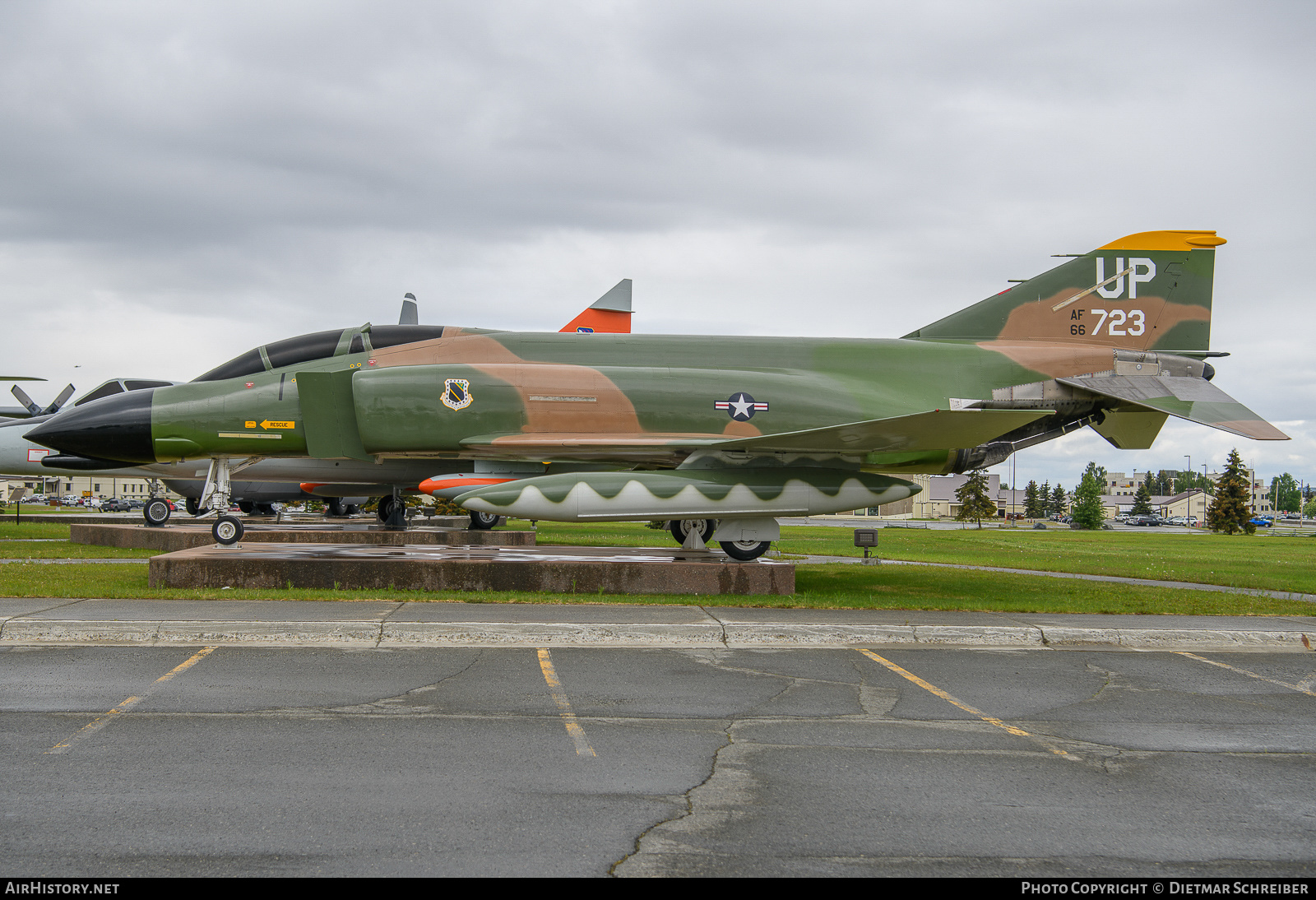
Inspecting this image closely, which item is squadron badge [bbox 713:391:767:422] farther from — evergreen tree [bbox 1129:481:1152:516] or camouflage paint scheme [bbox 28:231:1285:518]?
evergreen tree [bbox 1129:481:1152:516]

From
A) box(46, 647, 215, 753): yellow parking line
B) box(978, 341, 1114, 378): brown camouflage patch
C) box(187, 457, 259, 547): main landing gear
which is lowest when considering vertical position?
box(46, 647, 215, 753): yellow parking line

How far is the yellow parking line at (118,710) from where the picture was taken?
15.1 feet

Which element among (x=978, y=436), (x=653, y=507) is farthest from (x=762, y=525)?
(x=978, y=436)

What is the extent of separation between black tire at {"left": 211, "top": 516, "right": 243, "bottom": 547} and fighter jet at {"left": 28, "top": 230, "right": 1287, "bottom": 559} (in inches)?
1.7

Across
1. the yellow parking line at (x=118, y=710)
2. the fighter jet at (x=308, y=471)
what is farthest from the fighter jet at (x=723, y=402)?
the yellow parking line at (x=118, y=710)

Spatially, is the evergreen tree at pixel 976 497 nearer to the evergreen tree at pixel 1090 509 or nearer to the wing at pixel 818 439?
the evergreen tree at pixel 1090 509

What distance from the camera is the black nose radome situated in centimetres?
1238

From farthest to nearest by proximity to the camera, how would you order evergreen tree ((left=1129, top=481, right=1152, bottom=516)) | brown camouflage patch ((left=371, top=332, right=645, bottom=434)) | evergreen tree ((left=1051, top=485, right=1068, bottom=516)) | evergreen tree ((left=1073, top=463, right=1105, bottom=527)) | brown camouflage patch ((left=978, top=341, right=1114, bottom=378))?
evergreen tree ((left=1051, top=485, right=1068, bottom=516)) → evergreen tree ((left=1129, top=481, right=1152, bottom=516)) → evergreen tree ((left=1073, top=463, right=1105, bottom=527)) → brown camouflage patch ((left=978, top=341, right=1114, bottom=378)) → brown camouflage patch ((left=371, top=332, right=645, bottom=434))

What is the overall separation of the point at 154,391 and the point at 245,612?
6283mm

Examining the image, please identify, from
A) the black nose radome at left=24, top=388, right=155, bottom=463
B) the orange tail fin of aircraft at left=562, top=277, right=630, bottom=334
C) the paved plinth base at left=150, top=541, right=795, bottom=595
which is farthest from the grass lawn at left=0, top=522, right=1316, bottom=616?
the orange tail fin of aircraft at left=562, top=277, right=630, bottom=334

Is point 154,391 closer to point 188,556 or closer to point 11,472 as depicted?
point 188,556

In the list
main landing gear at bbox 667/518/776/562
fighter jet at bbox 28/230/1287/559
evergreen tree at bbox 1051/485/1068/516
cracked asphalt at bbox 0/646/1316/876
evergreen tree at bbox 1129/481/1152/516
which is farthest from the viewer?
evergreen tree at bbox 1051/485/1068/516

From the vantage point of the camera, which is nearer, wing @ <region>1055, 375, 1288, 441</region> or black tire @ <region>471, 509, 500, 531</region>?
wing @ <region>1055, 375, 1288, 441</region>

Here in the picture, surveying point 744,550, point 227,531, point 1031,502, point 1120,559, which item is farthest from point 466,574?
point 1031,502
